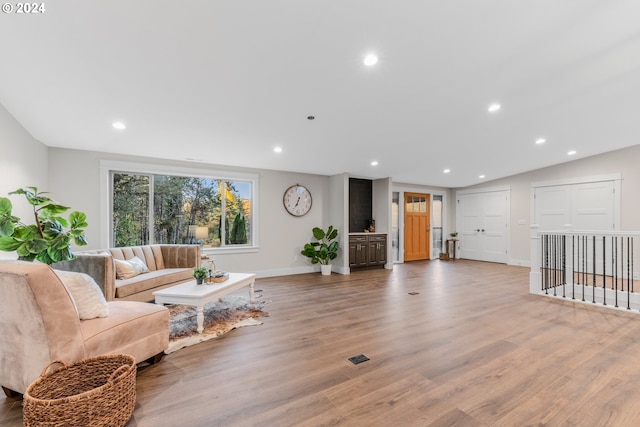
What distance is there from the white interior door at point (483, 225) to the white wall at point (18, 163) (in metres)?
9.47

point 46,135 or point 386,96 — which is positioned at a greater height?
point 386,96

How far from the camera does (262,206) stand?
587 centimetres

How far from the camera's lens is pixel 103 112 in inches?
127

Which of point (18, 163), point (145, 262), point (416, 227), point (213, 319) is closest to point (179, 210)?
point (145, 262)

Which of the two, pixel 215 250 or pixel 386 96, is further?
pixel 215 250

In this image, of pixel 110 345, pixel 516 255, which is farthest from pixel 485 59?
pixel 516 255

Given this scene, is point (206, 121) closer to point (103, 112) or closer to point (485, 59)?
point (103, 112)

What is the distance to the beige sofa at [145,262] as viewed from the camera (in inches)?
124

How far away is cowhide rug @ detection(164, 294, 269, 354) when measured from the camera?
2806mm

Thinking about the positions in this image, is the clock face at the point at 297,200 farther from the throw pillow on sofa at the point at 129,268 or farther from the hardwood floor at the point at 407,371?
the throw pillow on sofa at the point at 129,268

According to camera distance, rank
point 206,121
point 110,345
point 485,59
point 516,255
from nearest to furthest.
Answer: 1. point 110,345
2. point 485,59
3. point 206,121
4. point 516,255

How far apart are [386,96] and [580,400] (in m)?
3.06

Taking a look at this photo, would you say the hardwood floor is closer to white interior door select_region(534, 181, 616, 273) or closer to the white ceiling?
the white ceiling

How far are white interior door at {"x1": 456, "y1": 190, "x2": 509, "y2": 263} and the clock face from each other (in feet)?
17.3
